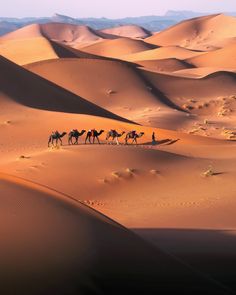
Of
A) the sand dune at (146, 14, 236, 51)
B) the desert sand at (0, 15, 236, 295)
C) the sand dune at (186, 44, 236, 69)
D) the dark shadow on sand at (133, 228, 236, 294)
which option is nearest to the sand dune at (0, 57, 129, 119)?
the desert sand at (0, 15, 236, 295)

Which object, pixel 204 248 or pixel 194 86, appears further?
pixel 194 86

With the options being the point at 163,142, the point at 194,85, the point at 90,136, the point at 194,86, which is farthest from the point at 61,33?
the point at 90,136

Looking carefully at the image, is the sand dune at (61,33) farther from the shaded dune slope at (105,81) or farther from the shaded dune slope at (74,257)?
the shaded dune slope at (74,257)

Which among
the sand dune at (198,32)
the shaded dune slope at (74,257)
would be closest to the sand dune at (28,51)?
the shaded dune slope at (74,257)

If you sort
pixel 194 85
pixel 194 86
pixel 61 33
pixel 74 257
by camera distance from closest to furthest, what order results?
pixel 74 257
pixel 194 86
pixel 194 85
pixel 61 33

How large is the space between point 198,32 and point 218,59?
5597 centimetres

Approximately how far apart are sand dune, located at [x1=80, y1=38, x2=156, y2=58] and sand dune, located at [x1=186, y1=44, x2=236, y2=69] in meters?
17.9

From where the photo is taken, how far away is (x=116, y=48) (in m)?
86.9

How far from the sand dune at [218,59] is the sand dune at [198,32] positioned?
40191mm

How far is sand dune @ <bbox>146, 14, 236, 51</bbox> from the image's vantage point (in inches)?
4428

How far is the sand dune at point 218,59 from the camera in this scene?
65.1 meters

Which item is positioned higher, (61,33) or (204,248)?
(61,33)

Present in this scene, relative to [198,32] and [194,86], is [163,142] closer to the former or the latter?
[194,86]

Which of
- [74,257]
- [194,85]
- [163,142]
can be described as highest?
[194,85]
